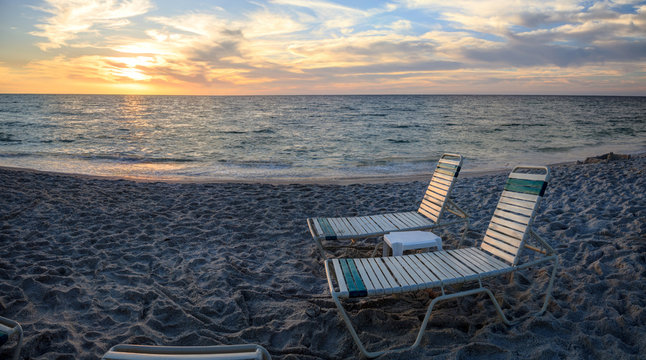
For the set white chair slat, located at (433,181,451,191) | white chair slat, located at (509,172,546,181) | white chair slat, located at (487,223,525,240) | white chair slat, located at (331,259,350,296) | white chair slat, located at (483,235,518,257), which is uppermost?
white chair slat, located at (509,172,546,181)

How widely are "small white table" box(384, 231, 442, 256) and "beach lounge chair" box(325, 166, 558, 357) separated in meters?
0.32

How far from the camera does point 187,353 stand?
149 cm

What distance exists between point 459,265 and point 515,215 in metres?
0.79

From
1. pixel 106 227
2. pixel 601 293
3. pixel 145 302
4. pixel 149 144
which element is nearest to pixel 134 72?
pixel 149 144

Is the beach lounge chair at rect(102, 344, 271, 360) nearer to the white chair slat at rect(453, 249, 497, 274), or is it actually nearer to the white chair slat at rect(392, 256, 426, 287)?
the white chair slat at rect(392, 256, 426, 287)

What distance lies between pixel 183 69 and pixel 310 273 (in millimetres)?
43261

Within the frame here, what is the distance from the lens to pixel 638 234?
4.18 m

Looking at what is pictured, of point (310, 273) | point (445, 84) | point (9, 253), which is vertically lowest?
point (310, 273)

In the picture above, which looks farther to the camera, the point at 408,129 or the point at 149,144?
the point at 408,129

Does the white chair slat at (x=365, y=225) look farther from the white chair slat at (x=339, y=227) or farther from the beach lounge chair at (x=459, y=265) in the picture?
the beach lounge chair at (x=459, y=265)

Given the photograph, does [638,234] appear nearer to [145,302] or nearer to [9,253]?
[145,302]

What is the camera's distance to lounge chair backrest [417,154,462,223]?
4.20 metres

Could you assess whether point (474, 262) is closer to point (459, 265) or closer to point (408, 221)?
A: point (459, 265)

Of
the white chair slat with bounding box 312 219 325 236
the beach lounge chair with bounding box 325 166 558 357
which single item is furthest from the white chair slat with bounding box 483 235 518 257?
the white chair slat with bounding box 312 219 325 236
